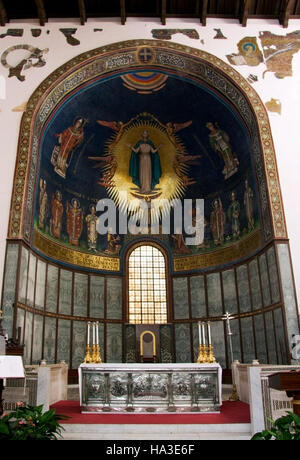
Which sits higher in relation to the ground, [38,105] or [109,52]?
[109,52]

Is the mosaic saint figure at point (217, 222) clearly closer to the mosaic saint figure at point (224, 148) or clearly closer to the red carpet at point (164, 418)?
the mosaic saint figure at point (224, 148)

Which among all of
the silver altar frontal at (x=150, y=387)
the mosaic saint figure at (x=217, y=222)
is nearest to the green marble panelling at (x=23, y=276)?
the silver altar frontal at (x=150, y=387)

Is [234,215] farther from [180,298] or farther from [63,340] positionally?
[63,340]

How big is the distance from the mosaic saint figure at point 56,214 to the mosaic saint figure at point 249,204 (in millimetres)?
7055

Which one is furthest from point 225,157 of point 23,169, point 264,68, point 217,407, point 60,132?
point 217,407

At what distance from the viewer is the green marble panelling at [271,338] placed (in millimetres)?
12148

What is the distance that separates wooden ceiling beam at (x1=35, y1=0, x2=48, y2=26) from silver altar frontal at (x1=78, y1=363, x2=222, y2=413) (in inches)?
480

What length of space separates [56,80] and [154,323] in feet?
32.5

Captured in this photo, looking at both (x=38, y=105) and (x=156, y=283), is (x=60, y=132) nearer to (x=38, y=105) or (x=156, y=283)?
(x=38, y=105)

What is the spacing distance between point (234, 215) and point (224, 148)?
8.89 ft

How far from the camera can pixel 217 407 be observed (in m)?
8.93

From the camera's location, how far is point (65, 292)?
1524cm

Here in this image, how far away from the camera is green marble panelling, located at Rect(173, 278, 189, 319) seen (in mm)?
16516

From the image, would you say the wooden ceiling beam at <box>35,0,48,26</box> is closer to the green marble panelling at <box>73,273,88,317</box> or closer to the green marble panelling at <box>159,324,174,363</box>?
the green marble panelling at <box>73,273,88,317</box>
